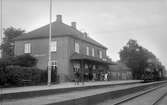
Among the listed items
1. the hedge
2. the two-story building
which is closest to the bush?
the hedge

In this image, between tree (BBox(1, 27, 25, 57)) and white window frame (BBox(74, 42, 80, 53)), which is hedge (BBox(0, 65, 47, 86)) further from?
tree (BBox(1, 27, 25, 57))

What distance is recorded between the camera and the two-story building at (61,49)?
4262 centimetres

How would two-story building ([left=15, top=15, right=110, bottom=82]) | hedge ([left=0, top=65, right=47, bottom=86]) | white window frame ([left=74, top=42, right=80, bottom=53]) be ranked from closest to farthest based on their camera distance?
hedge ([left=0, top=65, right=47, bottom=86])
two-story building ([left=15, top=15, right=110, bottom=82])
white window frame ([left=74, top=42, right=80, bottom=53])

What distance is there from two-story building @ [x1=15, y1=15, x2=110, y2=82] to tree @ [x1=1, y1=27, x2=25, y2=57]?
25367 millimetres

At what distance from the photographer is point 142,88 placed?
3209 cm

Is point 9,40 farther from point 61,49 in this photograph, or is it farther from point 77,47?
point 61,49

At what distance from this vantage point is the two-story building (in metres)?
42.6

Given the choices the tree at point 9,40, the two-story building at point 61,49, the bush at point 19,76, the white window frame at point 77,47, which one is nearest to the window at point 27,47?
the two-story building at point 61,49

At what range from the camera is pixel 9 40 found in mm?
73312

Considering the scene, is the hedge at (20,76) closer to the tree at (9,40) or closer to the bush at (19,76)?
the bush at (19,76)

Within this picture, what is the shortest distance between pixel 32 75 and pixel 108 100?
40.5 ft

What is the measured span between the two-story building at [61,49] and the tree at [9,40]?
25367mm

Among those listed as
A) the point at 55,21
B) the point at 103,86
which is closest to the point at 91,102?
the point at 103,86

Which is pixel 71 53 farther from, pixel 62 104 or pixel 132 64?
pixel 132 64
